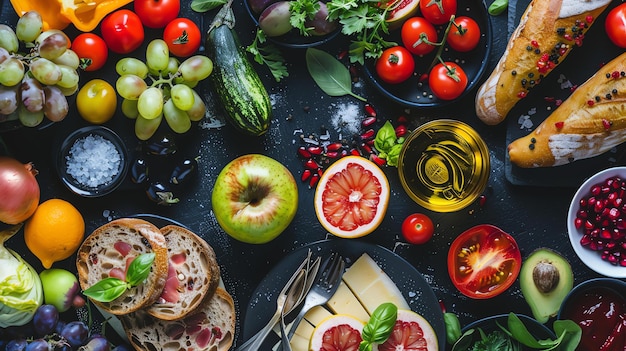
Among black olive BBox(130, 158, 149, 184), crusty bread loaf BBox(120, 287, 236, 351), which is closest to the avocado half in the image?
crusty bread loaf BBox(120, 287, 236, 351)

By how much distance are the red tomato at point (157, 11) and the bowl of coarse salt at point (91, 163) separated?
31cm

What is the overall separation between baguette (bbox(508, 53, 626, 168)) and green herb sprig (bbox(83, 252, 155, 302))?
0.97 metres

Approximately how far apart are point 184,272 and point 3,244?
48 centimetres

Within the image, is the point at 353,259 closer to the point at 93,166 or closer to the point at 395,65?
the point at 395,65

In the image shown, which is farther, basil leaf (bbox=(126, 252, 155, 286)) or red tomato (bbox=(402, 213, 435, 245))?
red tomato (bbox=(402, 213, 435, 245))

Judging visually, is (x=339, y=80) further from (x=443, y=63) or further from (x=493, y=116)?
(x=493, y=116)

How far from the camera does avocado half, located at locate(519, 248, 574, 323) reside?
206 cm

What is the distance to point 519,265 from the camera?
80.7 inches

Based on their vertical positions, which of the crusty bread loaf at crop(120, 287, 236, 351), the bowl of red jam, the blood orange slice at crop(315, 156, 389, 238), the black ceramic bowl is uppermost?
the black ceramic bowl

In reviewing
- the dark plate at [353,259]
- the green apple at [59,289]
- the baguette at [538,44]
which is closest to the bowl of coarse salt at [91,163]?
the green apple at [59,289]

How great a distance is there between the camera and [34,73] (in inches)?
72.6

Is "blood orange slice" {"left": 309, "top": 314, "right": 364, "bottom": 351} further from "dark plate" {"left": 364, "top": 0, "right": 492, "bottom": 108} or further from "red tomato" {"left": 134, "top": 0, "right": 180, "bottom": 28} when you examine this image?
"red tomato" {"left": 134, "top": 0, "right": 180, "bottom": 28}

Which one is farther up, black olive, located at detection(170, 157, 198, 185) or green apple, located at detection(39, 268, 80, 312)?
black olive, located at detection(170, 157, 198, 185)

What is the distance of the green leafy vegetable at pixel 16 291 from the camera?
1947 millimetres
